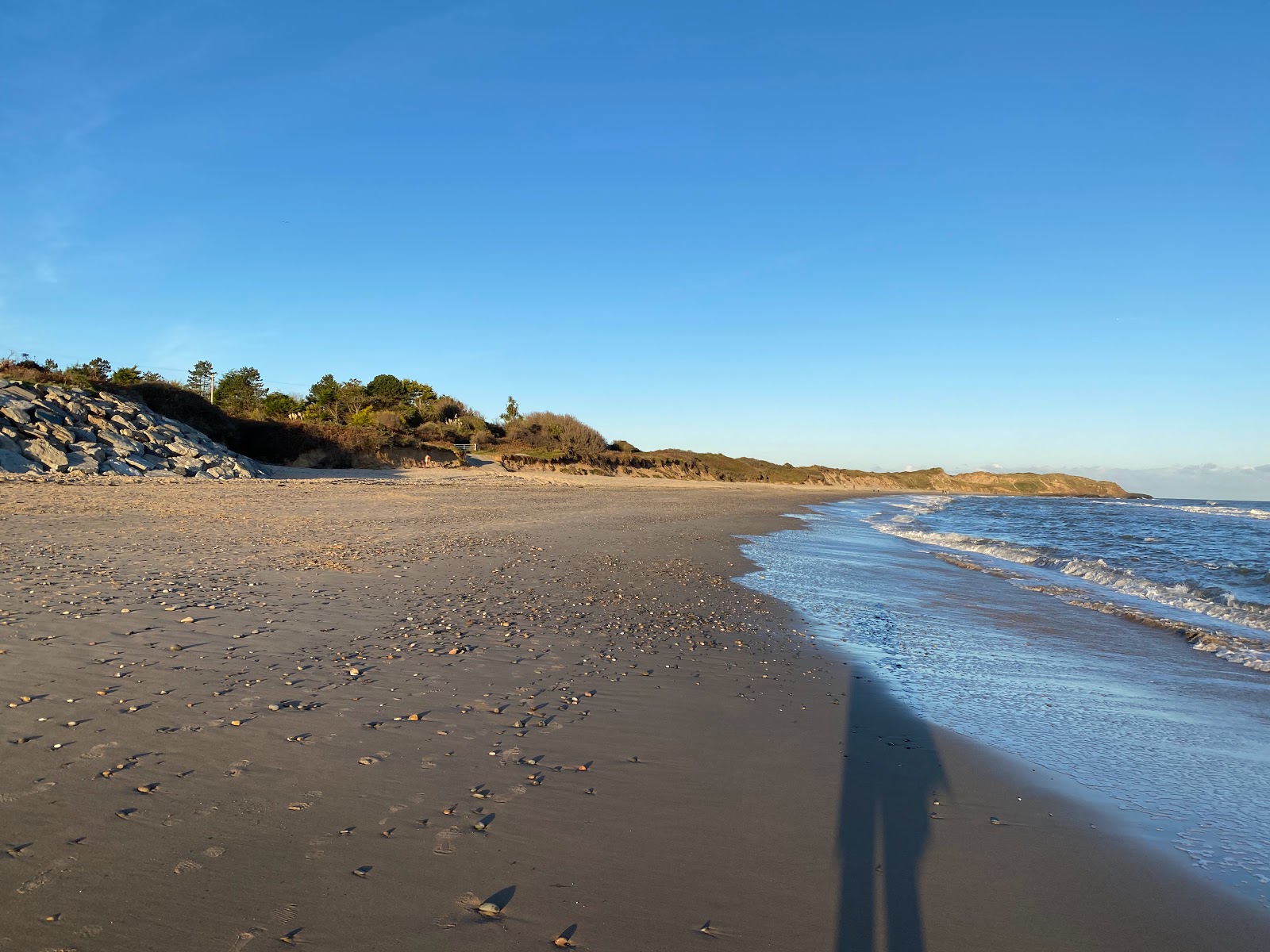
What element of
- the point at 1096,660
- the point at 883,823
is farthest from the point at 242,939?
the point at 1096,660

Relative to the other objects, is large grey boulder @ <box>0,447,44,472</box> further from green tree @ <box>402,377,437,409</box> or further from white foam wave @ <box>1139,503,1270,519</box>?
white foam wave @ <box>1139,503,1270,519</box>

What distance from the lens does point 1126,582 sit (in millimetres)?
14031

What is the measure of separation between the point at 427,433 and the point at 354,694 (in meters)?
43.7

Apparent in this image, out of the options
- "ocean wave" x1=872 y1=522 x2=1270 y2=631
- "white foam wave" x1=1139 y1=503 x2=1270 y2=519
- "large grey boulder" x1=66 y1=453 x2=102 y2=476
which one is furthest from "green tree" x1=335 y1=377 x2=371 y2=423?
→ "white foam wave" x1=1139 y1=503 x2=1270 y2=519

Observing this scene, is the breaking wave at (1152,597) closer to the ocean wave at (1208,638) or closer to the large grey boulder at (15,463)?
the ocean wave at (1208,638)

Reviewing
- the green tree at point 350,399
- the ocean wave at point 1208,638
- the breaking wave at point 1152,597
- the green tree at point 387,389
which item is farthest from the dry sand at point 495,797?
the green tree at point 387,389

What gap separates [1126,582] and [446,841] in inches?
601

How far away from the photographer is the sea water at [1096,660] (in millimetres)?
4039

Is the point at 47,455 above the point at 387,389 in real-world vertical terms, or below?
below

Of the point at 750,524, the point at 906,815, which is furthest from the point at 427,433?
the point at 906,815

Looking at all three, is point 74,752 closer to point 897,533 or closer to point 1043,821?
point 1043,821

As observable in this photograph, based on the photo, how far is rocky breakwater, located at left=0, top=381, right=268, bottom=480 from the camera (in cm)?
2048

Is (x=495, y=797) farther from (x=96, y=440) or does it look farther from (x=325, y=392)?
(x=325, y=392)

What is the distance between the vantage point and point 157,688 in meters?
4.52
